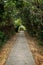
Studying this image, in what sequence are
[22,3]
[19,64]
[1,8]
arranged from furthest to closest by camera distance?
[22,3] → [1,8] → [19,64]

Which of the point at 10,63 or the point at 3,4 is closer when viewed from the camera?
the point at 10,63

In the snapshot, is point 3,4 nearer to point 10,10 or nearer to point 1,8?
point 1,8

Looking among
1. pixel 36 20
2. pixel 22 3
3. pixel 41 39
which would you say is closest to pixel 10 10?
pixel 22 3

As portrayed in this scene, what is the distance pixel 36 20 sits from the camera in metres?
16.9

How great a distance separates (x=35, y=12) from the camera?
16.9 metres

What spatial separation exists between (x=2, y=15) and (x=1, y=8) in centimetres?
57

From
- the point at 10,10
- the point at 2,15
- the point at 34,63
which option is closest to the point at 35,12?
the point at 10,10

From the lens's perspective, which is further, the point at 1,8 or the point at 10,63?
the point at 1,8

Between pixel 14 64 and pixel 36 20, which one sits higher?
pixel 14 64

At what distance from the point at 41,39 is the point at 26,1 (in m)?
3.62

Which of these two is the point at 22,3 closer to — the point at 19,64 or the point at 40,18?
the point at 40,18

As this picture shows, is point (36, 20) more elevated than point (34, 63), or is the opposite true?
point (34, 63)

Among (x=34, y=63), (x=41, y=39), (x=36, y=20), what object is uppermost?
(x=34, y=63)

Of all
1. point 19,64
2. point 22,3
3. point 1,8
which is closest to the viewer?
point 19,64
